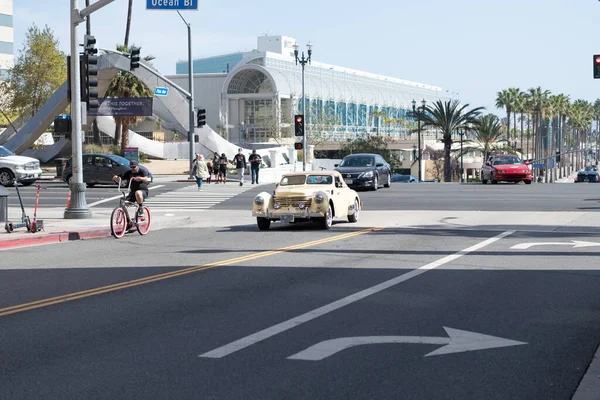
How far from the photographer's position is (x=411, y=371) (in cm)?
701

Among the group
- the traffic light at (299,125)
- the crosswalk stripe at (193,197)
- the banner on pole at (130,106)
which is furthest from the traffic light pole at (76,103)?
the banner on pole at (130,106)

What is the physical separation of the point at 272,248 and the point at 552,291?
23.3 feet

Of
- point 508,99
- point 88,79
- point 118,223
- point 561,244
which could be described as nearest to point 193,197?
point 88,79

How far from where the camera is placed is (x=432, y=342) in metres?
8.13

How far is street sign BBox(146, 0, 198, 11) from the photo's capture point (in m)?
25.2

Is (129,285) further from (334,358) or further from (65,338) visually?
(334,358)

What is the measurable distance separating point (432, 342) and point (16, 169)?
36.6 meters

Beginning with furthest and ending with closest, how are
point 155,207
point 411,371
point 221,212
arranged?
1. point 155,207
2. point 221,212
3. point 411,371

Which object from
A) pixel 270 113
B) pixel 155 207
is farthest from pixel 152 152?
pixel 155 207

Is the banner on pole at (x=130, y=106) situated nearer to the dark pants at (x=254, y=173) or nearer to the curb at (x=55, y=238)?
the dark pants at (x=254, y=173)

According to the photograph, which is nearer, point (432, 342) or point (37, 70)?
Result: point (432, 342)

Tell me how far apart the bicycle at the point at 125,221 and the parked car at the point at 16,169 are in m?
21.5

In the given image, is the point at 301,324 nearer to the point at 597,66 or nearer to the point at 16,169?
the point at 597,66

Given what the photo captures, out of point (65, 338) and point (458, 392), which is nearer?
point (458, 392)
